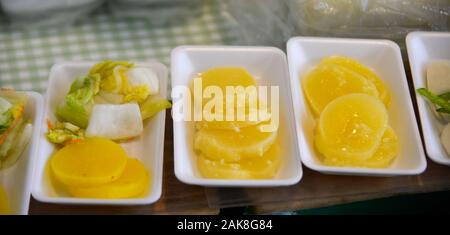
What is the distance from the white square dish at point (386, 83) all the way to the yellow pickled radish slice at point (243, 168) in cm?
9

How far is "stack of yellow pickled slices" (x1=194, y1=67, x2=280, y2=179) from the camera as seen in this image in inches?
53.6

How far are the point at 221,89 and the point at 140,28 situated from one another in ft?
1.49

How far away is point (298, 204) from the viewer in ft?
4.61

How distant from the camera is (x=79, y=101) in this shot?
55.9 inches

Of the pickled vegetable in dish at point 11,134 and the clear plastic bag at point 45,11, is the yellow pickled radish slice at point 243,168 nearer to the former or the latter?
the pickled vegetable in dish at point 11,134

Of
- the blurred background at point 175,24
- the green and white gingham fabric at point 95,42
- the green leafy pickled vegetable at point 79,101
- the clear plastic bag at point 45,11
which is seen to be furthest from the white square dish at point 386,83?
the clear plastic bag at point 45,11

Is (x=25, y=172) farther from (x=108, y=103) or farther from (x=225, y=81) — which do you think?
(x=225, y=81)

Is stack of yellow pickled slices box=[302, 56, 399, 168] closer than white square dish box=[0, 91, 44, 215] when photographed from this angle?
No

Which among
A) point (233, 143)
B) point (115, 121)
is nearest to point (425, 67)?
point (233, 143)

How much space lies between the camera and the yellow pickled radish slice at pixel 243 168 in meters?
1.35

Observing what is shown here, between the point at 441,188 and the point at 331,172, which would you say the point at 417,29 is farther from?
the point at 331,172

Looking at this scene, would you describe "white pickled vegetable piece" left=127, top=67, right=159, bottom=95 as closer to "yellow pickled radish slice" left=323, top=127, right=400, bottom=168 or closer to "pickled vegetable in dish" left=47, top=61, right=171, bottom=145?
"pickled vegetable in dish" left=47, top=61, right=171, bottom=145

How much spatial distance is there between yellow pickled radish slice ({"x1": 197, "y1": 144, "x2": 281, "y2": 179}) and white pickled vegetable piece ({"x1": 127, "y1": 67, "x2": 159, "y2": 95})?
251 millimetres

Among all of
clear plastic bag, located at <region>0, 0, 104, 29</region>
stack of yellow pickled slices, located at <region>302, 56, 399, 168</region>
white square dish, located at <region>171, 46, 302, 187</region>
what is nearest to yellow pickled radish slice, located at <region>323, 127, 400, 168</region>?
stack of yellow pickled slices, located at <region>302, 56, 399, 168</region>
